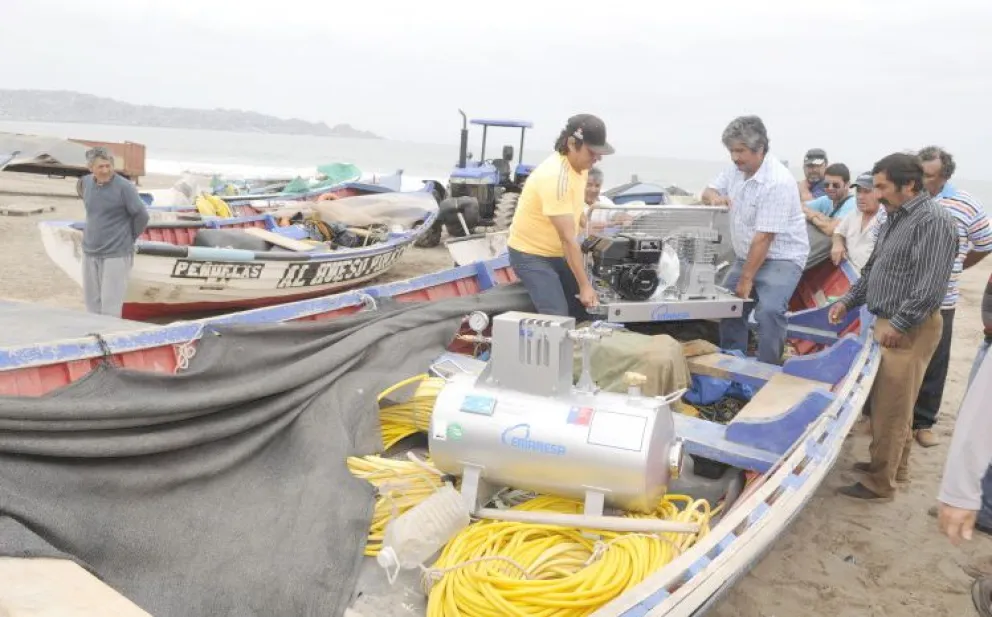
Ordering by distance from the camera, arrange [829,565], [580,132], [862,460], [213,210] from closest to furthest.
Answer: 1. [829,565]
2. [580,132]
3. [862,460]
4. [213,210]

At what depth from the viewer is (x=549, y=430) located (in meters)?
2.54

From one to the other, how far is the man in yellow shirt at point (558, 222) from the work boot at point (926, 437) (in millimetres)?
2606

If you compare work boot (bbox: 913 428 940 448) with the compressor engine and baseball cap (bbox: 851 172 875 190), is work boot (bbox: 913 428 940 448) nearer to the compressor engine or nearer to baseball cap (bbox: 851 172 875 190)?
baseball cap (bbox: 851 172 875 190)

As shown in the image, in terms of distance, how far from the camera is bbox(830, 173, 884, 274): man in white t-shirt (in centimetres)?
503

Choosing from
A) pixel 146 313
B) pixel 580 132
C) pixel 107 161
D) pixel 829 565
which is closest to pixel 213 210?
pixel 146 313

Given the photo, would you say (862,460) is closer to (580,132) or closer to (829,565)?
(829,565)

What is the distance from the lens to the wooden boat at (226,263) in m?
6.40

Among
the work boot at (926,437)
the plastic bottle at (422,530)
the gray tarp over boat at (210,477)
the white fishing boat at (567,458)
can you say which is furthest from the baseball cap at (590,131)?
the work boot at (926,437)

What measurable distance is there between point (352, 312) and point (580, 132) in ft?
5.43

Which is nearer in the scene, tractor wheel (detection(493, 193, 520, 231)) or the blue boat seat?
the blue boat seat

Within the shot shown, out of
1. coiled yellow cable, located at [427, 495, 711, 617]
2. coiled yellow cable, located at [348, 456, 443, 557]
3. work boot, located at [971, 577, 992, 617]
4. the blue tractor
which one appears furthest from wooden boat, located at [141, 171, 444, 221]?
work boot, located at [971, 577, 992, 617]

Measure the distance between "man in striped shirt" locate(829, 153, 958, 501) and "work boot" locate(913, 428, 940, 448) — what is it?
3.37ft

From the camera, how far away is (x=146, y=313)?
6957mm

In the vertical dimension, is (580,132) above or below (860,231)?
above
